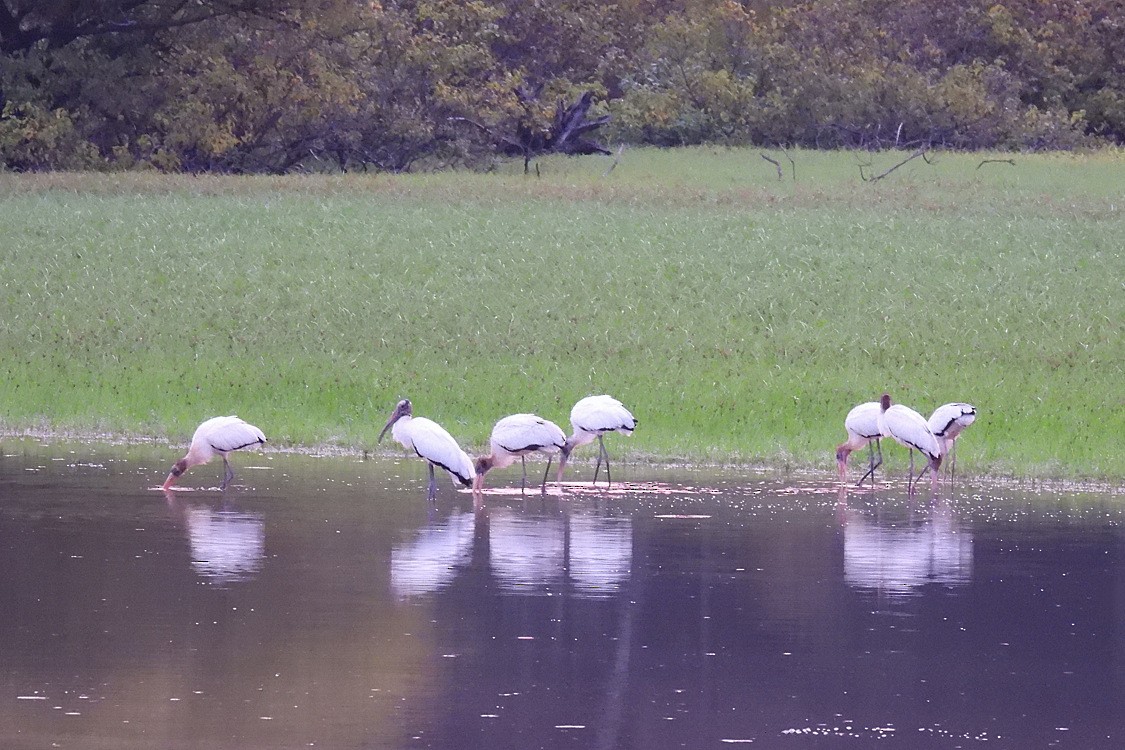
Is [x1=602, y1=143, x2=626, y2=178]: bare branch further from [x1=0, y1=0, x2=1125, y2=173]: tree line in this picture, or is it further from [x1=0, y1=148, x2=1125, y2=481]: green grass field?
[x1=0, y1=148, x2=1125, y2=481]: green grass field

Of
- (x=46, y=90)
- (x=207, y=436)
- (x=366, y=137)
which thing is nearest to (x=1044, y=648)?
(x=207, y=436)

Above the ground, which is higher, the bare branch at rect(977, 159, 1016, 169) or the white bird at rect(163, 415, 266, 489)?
the bare branch at rect(977, 159, 1016, 169)

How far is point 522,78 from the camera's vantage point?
47656 mm

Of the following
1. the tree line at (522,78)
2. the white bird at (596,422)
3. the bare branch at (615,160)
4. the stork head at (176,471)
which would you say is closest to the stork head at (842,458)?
the white bird at (596,422)

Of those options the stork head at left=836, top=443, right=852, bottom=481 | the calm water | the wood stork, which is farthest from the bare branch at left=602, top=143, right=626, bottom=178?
the calm water

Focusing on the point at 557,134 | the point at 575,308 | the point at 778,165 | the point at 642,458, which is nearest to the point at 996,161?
the point at 778,165

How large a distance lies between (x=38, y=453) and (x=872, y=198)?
2263 cm

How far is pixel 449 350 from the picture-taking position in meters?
21.5

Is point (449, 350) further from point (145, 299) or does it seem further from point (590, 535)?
point (590, 535)

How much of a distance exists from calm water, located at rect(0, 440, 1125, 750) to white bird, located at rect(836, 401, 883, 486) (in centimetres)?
99

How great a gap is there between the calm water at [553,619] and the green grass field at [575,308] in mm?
3366

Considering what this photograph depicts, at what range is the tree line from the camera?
41.3m

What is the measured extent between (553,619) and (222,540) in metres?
2.82

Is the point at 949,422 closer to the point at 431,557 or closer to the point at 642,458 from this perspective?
the point at 642,458
